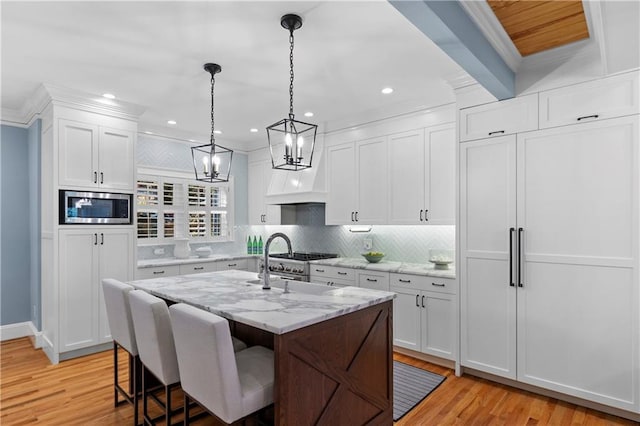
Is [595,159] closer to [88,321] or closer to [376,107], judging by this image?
[376,107]

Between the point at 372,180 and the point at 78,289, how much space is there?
3.45 meters

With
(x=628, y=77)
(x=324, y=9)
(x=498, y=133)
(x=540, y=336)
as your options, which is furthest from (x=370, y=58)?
(x=540, y=336)

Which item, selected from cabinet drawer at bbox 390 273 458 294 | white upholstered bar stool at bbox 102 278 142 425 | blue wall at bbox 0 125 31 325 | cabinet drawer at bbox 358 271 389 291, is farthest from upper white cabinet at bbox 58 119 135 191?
cabinet drawer at bbox 390 273 458 294

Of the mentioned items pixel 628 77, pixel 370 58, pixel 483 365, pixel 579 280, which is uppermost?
pixel 370 58

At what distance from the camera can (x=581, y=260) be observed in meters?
2.68

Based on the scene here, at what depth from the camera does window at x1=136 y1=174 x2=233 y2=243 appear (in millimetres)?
5012

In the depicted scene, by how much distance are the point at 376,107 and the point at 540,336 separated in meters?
2.81

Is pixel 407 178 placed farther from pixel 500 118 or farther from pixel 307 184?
pixel 307 184

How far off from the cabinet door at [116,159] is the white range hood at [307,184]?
1.99m

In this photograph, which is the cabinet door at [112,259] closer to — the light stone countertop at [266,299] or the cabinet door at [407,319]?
the light stone countertop at [266,299]

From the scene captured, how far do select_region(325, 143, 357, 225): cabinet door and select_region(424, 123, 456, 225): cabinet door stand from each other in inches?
39.4

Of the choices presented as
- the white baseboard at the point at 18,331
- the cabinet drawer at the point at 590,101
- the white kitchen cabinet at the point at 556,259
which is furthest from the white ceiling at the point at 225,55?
the white baseboard at the point at 18,331

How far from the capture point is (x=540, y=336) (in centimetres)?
286

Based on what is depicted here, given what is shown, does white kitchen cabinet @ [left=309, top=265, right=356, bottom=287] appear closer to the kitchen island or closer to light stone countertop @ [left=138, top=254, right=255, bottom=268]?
light stone countertop @ [left=138, top=254, right=255, bottom=268]
